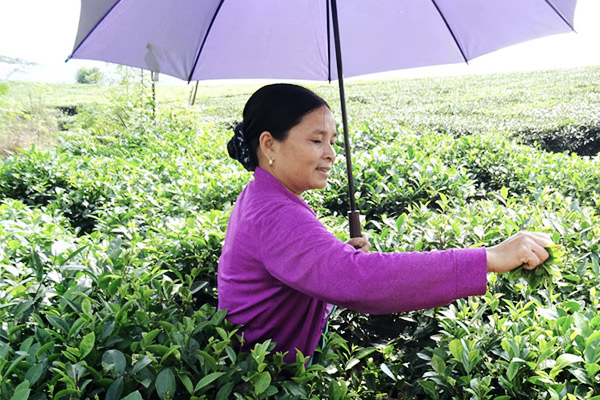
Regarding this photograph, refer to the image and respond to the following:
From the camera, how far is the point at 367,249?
204 centimetres

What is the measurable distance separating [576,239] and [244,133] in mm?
1721

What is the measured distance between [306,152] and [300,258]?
410 millimetres

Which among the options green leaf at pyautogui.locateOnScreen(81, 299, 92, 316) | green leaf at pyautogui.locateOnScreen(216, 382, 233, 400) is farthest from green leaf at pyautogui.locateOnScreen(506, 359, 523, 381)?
green leaf at pyautogui.locateOnScreen(81, 299, 92, 316)

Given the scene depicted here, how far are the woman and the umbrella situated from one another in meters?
0.58

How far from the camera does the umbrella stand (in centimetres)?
234

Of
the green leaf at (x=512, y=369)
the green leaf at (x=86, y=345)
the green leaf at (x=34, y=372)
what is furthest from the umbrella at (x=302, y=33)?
the green leaf at (x=34, y=372)

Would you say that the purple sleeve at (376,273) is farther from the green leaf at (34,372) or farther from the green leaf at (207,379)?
the green leaf at (34,372)

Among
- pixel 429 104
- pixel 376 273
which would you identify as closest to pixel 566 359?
pixel 376 273

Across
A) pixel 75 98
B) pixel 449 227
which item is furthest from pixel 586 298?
pixel 75 98

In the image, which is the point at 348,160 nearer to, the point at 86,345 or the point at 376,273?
the point at 376,273

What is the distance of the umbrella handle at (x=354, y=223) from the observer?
2.13 m

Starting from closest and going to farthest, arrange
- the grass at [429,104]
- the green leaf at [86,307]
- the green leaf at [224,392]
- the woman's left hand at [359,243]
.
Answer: the green leaf at [224,392] < the green leaf at [86,307] < the woman's left hand at [359,243] < the grass at [429,104]

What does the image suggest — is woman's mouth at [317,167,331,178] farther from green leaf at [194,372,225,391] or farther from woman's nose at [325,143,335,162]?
green leaf at [194,372,225,391]

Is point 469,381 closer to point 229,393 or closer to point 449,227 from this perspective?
point 229,393
